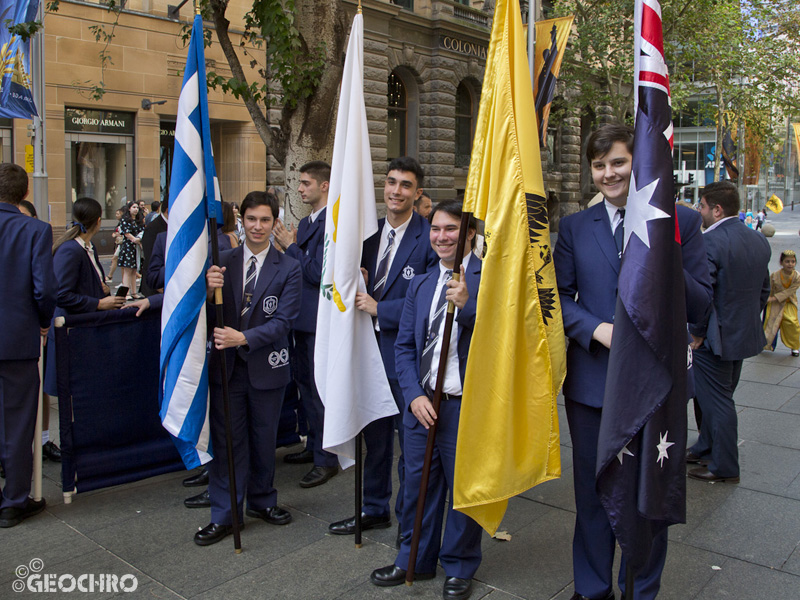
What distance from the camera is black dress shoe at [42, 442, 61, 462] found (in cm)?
580

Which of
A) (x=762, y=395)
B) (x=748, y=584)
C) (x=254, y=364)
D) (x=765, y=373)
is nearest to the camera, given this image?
(x=748, y=584)

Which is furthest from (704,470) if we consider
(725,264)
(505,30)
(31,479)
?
(31,479)

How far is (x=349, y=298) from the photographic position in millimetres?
4293

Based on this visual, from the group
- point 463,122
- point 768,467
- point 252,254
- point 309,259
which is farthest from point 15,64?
point 463,122

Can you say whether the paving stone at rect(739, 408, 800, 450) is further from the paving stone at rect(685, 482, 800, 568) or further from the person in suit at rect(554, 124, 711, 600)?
the person in suit at rect(554, 124, 711, 600)

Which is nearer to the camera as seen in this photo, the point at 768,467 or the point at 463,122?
the point at 768,467

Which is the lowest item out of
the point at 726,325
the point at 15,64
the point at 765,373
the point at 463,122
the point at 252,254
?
the point at 765,373

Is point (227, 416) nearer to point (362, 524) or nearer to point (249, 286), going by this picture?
point (249, 286)

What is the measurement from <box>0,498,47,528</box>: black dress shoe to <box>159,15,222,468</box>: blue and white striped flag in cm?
121

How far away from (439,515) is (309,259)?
7.58ft

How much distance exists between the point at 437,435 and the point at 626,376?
1.13m

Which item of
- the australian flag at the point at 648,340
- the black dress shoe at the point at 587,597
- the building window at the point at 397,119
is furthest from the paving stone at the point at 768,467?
the building window at the point at 397,119

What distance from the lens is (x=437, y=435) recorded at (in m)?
3.76

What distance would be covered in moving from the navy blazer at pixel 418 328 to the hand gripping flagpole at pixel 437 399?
10 centimetres
